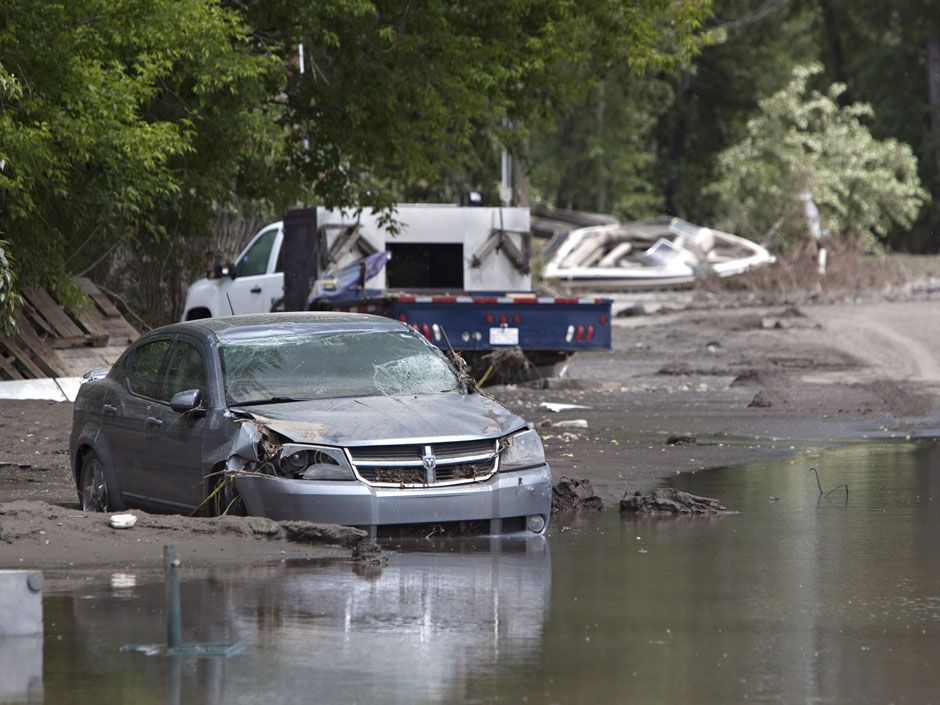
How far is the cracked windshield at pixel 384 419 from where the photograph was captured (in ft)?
24.1

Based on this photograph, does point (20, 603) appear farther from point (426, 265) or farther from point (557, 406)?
point (426, 265)

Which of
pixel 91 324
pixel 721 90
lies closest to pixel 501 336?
pixel 91 324

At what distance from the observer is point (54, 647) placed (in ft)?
24.3

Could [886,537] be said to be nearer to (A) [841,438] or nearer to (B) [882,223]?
(A) [841,438]

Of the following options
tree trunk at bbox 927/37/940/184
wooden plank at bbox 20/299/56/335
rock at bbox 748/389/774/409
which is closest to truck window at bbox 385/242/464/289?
rock at bbox 748/389/774/409

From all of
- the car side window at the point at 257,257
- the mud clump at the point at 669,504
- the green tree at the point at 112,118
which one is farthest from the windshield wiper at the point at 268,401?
the car side window at the point at 257,257

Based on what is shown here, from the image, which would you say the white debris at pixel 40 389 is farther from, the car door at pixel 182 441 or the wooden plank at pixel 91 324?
the car door at pixel 182 441

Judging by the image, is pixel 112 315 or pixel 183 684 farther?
pixel 112 315

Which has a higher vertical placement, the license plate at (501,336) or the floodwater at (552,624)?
the license plate at (501,336)

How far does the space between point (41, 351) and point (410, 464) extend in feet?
39.0

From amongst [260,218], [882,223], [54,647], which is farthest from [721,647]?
[882,223]

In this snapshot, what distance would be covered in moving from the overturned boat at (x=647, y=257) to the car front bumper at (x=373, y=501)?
37.5 metres

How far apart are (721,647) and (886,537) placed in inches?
149

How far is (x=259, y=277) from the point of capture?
25234mm
